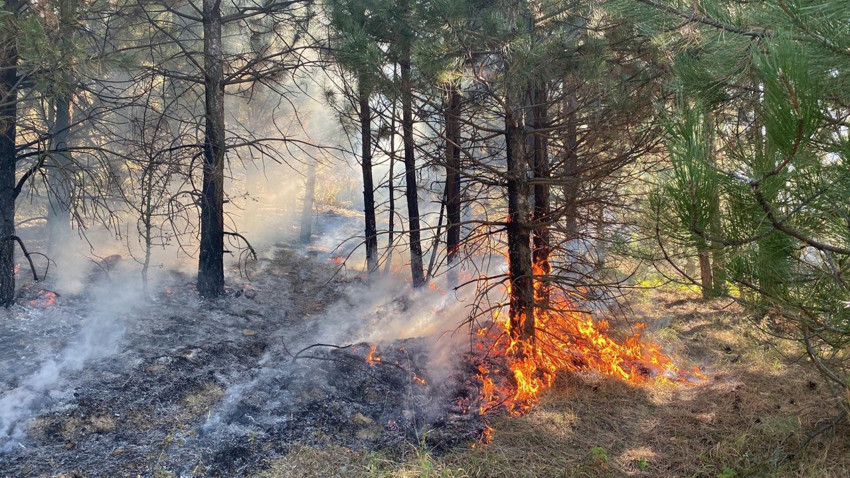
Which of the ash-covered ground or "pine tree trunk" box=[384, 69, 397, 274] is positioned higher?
"pine tree trunk" box=[384, 69, 397, 274]

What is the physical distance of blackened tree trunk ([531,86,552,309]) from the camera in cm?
583

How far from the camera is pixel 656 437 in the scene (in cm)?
489

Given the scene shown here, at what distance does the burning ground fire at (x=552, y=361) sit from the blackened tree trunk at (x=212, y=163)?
17.5 feet

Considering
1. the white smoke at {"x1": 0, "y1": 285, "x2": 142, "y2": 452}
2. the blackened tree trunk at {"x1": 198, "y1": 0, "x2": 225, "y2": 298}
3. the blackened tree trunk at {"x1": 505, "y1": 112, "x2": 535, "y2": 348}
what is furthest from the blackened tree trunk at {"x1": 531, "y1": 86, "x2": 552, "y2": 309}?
the white smoke at {"x1": 0, "y1": 285, "x2": 142, "y2": 452}

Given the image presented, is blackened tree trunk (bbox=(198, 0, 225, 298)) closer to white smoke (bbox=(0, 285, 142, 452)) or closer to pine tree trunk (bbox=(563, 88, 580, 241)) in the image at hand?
white smoke (bbox=(0, 285, 142, 452))

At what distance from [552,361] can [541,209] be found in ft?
7.35

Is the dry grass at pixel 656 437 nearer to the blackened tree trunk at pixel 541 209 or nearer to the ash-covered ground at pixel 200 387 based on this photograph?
the ash-covered ground at pixel 200 387

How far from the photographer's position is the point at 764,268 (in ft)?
11.1

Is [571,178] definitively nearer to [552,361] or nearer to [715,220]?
[552,361]

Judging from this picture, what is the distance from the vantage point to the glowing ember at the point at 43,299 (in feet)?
25.5

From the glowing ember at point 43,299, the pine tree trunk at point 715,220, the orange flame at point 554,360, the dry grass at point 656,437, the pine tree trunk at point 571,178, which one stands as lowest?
the dry grass at point 656,437

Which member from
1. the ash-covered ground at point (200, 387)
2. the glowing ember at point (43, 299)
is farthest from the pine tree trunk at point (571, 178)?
the glowing ember at point (43, 299)

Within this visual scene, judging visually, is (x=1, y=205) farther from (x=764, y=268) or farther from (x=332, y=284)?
(x=764, y=268)

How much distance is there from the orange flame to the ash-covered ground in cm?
38
